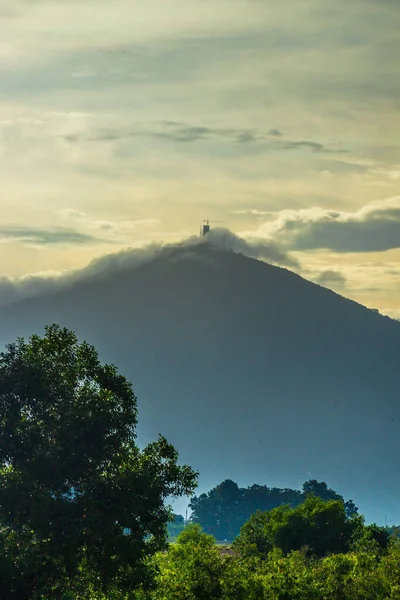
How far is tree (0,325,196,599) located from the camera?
122 ft

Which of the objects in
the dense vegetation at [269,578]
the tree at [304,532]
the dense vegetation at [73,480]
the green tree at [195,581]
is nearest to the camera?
the dense vegetation at [73,480]

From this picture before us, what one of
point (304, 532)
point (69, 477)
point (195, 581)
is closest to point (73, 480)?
point (69, 477)

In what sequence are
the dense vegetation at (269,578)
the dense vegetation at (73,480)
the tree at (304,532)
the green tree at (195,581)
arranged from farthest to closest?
the tree at (304,532) → the dense vegetation at (269,578) → the green tree at (195,581) → the dense vegetation at (73,480)

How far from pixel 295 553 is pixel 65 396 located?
34.7 meters

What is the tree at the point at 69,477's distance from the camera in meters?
37.2

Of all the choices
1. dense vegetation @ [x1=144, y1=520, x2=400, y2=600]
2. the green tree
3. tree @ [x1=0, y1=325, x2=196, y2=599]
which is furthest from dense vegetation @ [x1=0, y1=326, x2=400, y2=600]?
the green tree

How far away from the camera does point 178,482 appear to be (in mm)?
40719

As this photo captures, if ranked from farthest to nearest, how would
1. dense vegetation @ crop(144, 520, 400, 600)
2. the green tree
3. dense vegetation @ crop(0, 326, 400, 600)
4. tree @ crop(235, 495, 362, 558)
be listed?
1. tree @ crop(235, 495, 362, 558)
2. dense vegetation @ crop(144, 520, 400, 600)
3. the green tree
4. dense vegetation @ crop(0, 326, 400, 600)

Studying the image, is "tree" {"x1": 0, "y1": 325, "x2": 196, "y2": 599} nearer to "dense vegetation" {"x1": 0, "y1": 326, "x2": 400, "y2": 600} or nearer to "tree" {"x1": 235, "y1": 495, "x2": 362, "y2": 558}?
"dense vegetation" {"x1": 0, "y1": 326, "x2": 400, "y2": 600}

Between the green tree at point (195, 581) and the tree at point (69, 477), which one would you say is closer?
the tree at point (69, 477)

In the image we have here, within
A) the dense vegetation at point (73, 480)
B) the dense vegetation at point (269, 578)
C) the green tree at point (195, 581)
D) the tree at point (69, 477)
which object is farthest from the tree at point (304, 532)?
the tree at point (69, 477)

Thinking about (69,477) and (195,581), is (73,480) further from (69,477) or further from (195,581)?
(195,581)

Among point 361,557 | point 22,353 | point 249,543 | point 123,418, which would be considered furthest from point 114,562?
point 249,543

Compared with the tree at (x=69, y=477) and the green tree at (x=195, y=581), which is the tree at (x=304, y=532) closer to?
the green tree at (x=195, y=581)
